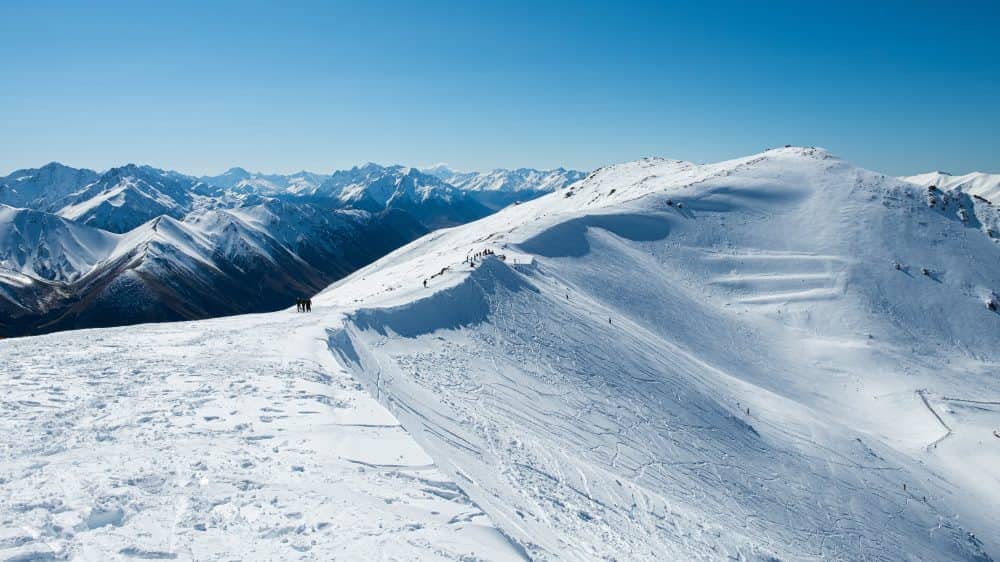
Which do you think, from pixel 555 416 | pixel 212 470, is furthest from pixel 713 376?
pixel 212 470

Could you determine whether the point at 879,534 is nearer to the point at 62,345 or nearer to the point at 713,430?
the point at 713,430

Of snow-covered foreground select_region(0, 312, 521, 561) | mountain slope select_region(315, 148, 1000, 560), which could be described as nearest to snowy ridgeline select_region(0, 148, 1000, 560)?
snow-covered foreground select_region(0, 312, 521, 561)

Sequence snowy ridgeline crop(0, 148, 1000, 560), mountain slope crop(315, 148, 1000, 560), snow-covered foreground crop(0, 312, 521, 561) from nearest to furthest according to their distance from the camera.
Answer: snow-covered foreground crop(0, 312, 521, 561), snowy ridgeline crop(0, 148, 1000, 560), mountain slope crop(315, 148, 1000, 560)

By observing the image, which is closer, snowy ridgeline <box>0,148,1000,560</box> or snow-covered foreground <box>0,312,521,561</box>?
snow-covered foreground <box>0,312,521,561</box>

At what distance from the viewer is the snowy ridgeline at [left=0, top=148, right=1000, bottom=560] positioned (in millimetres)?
10336

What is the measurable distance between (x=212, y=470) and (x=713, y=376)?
38595 mm

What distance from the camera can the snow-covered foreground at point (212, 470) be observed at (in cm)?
904

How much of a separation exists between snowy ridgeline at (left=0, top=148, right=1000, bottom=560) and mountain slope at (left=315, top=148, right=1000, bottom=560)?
23cm

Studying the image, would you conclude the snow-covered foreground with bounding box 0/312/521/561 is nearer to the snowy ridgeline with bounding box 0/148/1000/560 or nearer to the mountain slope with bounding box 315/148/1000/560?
the snowy ridgeline with bounding box 0/148/1000/560

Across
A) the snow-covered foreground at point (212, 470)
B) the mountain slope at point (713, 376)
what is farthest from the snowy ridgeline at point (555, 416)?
the mountain slope at point (713, 376)

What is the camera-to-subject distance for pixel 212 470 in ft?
37.1

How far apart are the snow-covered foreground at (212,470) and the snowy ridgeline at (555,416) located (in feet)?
0.23

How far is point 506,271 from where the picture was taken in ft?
149

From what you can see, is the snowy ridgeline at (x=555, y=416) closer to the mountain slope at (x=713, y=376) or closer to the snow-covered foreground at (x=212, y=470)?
the snow-covered foreground at (x=212, y=470)
